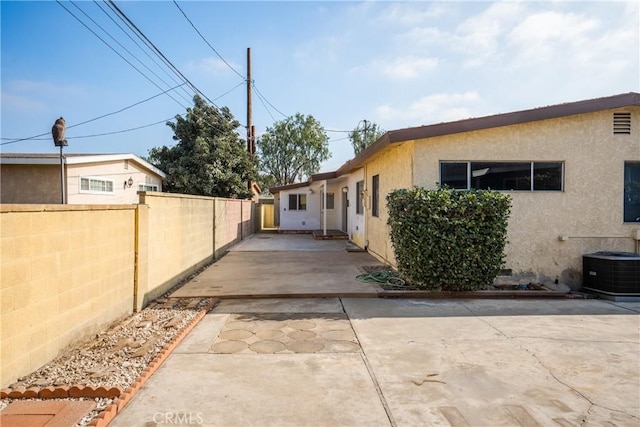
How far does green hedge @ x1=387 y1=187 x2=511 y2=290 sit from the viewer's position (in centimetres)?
665

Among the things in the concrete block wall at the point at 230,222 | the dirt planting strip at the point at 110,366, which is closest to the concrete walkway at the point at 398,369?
the dirt planting strip at the point at 110,366

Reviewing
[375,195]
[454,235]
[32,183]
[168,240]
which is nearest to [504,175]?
[454,235]

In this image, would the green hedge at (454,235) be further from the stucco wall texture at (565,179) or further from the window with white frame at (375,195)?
the window with white frame at (375,195)

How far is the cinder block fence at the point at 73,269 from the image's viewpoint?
3191mm

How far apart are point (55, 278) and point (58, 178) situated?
947cm

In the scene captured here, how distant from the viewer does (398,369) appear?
374 centimetres

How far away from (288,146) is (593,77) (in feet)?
105

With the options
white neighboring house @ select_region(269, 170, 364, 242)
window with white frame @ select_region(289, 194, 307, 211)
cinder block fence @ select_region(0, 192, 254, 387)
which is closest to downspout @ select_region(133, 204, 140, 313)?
cinder block fence @ select_region(0, 192, 254, 387)

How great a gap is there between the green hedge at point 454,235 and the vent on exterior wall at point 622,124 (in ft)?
11.1

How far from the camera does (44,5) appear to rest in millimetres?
6750

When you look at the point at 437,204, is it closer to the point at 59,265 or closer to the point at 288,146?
the point at 59,265

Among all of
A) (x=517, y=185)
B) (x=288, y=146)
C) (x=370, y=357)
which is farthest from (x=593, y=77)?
(x=288, y=146)

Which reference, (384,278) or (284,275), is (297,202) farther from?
(384,278)
